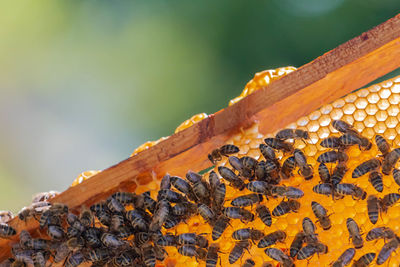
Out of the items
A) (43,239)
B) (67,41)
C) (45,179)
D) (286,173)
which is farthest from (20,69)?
(286,173)

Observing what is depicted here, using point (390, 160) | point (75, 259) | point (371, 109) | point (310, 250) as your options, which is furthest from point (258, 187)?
point (75, 259)

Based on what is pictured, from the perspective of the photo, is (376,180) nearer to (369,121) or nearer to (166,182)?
(369,121)

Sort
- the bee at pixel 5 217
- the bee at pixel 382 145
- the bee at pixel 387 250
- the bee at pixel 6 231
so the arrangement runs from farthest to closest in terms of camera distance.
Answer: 1. the bee at pixel 5 217
2. the bee at pixel 6 231
3. the bee at pixel 382 145
4. the bee at pixel 387 250

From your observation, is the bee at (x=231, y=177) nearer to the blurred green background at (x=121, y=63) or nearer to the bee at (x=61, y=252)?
the bee at (x=61, y=252)

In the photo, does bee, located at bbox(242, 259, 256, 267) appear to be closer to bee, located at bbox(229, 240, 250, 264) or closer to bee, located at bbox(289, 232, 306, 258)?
bee, located at bbox(229, 240, 250, 264)

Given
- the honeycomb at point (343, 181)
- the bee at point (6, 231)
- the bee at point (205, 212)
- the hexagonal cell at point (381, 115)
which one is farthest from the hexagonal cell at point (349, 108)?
the bee at point (6, 231)

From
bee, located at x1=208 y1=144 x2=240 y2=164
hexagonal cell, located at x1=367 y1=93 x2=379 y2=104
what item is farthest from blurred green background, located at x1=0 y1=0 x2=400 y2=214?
bee, located at x1=208 y1=144 x2=240 y2=164

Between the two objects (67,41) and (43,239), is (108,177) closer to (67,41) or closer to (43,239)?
(43,239)
